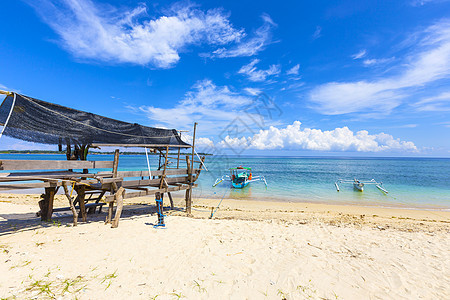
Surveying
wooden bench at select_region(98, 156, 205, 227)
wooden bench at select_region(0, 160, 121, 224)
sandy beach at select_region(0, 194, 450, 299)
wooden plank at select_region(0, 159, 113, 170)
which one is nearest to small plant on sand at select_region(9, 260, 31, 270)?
sandy beach at select_region(0, 194, 450, 299)

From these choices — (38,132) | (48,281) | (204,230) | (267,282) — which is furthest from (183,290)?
(38,132)

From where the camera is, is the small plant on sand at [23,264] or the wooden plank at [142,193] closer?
the small plant on sand at [23,264]

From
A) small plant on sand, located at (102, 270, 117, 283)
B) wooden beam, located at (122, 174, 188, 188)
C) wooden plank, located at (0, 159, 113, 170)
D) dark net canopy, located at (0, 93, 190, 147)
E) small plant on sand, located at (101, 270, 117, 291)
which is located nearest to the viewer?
small plant on sand, located at (101, 270, 117, 291)

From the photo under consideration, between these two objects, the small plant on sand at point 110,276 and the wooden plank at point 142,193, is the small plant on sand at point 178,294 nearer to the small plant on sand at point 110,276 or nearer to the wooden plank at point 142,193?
the small plant on sand at point 110,276

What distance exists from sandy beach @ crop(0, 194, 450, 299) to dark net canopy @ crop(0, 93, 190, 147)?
2.98 m

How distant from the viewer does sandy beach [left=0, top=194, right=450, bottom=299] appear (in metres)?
3.95

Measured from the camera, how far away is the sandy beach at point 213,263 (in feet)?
13.0

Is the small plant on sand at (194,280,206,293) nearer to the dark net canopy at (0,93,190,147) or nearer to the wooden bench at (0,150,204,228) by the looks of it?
the wooden bench at (0,150,204,228)

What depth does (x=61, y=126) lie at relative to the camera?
21.3 ft

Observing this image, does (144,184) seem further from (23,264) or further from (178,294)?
(178,294)

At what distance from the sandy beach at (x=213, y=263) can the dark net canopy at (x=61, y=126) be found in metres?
2.98

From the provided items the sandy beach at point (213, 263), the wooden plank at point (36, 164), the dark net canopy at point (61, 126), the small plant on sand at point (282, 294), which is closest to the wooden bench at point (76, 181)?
the wooden plank at point (36, 164)

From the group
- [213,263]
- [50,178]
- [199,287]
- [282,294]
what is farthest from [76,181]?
[282,294]

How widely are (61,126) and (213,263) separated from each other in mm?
6070
